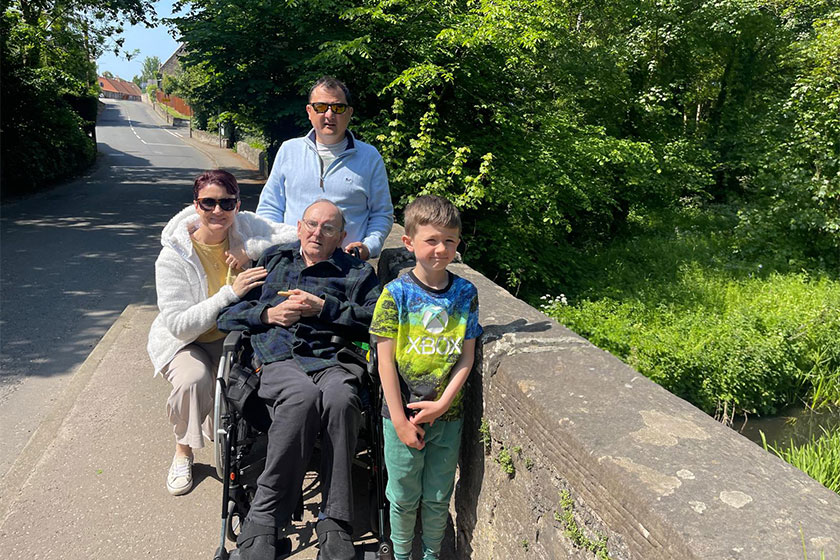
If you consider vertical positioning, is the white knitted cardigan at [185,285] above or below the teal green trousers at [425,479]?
above

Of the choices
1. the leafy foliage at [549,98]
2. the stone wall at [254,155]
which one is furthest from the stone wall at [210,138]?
the leafy foliage at [549,98]

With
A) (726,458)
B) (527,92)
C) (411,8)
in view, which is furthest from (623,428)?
(527,92)

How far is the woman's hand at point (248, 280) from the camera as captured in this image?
3.19m

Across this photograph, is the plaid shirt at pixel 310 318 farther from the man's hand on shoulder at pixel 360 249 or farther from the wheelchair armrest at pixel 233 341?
the man's hand on shoulder at pixel 360 249

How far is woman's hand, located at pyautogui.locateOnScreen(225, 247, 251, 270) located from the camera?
346 cm

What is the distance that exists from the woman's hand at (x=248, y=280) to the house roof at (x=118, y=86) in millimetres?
117772

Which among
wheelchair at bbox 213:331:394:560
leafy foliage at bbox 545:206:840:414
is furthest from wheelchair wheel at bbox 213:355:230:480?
leafy foliage at bbox 545:206:840:414

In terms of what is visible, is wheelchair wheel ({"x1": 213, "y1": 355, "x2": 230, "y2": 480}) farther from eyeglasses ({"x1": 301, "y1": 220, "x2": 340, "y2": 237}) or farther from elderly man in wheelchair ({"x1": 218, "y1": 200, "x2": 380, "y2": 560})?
eyeglasses ({"x1": 301, "y1": 220, "x2": 340, "y2": 237})

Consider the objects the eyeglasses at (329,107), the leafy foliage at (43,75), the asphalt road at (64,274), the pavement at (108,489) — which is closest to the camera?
the pavement at (108,489)

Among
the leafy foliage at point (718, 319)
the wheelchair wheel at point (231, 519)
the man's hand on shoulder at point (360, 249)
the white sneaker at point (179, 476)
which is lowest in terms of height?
the leafy foliage at point (718, 319)

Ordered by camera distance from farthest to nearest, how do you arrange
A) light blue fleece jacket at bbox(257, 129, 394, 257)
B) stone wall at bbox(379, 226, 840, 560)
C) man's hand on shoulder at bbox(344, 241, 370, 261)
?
1. light blue fleece jacket at bbox(257, 129, 394, 257)
2. man's hand on shoulder at bbox(344, 241, 370, 261)
3. stone wall at bbox(379, 226, 840, 560)

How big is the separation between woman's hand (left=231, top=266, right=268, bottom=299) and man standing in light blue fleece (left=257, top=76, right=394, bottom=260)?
609 mm

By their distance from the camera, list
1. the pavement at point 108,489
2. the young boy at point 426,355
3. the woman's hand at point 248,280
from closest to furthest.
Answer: the young boy at point 426,355, the pavement at point 108,489, the woman's hand at point 248,280

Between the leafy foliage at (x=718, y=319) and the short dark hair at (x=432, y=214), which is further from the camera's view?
the leafy foliage at (x=718, y=319)
